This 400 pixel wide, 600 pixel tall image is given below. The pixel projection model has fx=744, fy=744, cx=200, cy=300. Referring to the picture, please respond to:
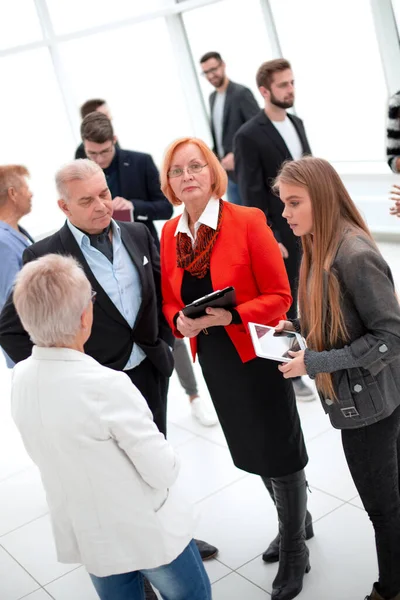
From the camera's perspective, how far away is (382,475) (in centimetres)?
236

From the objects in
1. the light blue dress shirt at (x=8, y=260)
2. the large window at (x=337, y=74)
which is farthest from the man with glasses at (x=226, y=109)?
the light blue dress shirt at (x=8, y=260)

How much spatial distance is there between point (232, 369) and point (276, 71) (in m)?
2.67

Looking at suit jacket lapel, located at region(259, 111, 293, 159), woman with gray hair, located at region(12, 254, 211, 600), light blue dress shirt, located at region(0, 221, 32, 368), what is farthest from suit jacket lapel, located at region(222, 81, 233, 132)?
woman with gray hair, located at region(12, 254, 211, 600)

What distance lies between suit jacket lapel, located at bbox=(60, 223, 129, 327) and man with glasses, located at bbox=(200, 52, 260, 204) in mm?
4141

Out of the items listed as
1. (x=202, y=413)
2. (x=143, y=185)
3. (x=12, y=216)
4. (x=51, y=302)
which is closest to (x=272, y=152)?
(x=143, y=185)

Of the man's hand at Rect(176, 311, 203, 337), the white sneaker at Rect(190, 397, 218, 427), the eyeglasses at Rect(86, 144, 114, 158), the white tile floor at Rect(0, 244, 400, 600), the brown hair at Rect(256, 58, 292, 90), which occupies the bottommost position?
the white tile floor at Rect(0, 244, 400, 600)

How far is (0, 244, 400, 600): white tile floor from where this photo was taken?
2.93 m

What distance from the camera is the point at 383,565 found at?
2.49 m

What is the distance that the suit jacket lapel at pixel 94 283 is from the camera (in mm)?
2764

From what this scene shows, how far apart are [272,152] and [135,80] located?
5610 millimetres

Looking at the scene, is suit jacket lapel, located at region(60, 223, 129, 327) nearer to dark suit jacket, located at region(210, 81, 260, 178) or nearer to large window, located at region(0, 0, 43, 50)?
dark suit jacket, located at region(210, 81, 260, 178)

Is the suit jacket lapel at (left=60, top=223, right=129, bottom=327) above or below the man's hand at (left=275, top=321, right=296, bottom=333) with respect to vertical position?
above

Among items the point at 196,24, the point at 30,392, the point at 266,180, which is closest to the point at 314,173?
the point at 30,392

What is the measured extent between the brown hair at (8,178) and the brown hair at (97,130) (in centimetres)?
90
